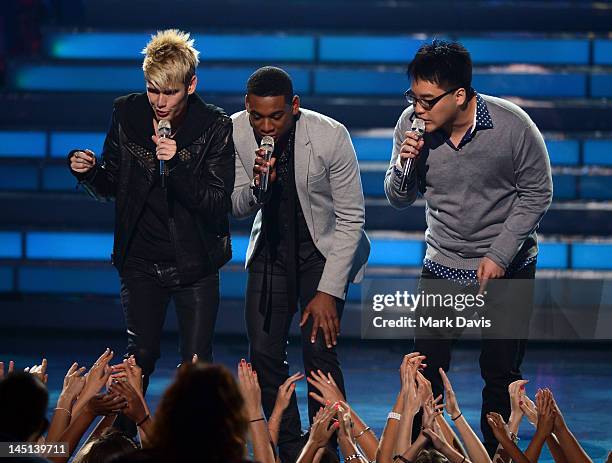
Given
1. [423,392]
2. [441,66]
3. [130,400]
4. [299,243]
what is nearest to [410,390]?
[423,392]

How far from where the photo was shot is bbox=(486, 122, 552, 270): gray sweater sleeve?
375cm

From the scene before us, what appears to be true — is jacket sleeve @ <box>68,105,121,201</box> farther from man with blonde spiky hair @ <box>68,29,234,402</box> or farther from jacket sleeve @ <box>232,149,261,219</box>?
Answer: jacket sleeve @ <box>232,149,261,219</box>

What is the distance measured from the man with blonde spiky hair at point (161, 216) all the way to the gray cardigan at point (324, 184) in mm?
110

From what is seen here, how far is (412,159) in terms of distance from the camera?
3.69m

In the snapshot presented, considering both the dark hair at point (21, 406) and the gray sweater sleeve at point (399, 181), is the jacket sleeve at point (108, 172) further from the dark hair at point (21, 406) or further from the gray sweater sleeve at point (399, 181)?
the dark hair at point (21, 406)

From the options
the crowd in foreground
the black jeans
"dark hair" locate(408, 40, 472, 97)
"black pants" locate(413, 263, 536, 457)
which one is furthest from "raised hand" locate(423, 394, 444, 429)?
"dark hair" locate(408, 40, 472, 97)

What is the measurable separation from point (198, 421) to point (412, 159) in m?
1.94

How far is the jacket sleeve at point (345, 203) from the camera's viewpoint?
387 cm

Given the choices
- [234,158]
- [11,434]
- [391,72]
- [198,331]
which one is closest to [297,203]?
[234,158]

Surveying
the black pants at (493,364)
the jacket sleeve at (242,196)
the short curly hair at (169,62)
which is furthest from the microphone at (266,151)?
the black pants at (493,364)

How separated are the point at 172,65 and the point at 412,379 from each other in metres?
1.26

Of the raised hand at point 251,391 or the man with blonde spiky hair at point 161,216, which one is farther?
the man with blonde spiky hair at point 161,216

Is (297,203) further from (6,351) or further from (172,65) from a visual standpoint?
(6,351)

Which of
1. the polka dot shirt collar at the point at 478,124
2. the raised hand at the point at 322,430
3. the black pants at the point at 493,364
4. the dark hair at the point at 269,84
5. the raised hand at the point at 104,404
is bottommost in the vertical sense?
the black pants at the point at 493,364
